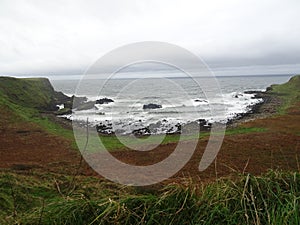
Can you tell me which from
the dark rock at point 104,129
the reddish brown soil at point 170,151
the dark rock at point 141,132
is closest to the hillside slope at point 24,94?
the dark rock at point 104,129

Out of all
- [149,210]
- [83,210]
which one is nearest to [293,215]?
[149,210]

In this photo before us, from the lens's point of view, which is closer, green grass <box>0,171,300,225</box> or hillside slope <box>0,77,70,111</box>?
green grass <box>0,171,300,225</box>

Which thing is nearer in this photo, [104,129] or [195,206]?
[195,206]

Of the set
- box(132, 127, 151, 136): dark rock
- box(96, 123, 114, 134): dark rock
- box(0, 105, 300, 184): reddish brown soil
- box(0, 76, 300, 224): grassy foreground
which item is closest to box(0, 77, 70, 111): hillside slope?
box(96, 123, 114, 134): dark rock

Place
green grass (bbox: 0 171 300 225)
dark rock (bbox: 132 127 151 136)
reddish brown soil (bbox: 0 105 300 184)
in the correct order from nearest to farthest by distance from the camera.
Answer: green grass (bbox: 0 171 300 225) < reddish brown soil (bbox: 0 105 300 184) < dark rock (bbox: 132 127 151 136)

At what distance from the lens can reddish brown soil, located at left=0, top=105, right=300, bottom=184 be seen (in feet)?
45.0

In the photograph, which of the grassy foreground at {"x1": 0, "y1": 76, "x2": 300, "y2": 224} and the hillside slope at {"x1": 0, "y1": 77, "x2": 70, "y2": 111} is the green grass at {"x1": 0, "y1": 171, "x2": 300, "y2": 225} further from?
the hillside slope at {"x1": 0, "y1": 77, "x2": 70, "y2": 111}

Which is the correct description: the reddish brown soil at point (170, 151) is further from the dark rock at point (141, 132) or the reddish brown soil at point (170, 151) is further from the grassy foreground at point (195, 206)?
the grassy foreground at point (195, 206)

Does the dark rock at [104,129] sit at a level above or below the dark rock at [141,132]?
above

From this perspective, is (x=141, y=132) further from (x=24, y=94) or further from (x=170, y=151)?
(x=24, y=94)

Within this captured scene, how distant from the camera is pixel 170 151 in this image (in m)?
18.0

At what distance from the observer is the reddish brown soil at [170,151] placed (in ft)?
45.0

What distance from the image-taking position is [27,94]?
40.2m

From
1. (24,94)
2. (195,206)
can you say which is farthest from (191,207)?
(24,94)
